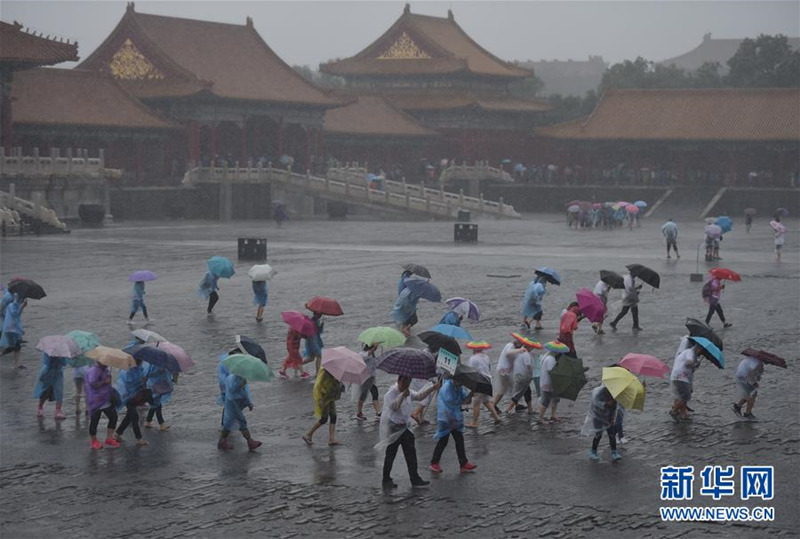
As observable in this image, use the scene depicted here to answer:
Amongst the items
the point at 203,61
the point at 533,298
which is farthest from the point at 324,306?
the point at 203,61

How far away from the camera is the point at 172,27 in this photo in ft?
Answer: 219

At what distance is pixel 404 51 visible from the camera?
268 feet

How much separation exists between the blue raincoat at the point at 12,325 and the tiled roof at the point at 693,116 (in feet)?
182

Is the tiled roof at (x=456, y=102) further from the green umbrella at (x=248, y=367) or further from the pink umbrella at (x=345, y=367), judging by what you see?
the green umbrella at (x=248, y=367)

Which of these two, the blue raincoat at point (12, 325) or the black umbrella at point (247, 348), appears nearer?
the black umbrella at point (247, 348)

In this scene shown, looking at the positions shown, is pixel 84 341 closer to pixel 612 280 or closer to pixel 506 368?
pixel 506 368

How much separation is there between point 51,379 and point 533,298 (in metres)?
9.67

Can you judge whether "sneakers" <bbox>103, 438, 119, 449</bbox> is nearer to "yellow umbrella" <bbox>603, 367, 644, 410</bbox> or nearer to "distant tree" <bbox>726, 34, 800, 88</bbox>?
"yellow umbrella" <bbox>603, 367, 644, 410</bbox>

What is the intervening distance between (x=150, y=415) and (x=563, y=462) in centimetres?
497

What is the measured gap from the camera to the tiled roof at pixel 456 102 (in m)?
78.4

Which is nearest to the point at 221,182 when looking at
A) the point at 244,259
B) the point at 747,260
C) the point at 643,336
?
the point at 244,259

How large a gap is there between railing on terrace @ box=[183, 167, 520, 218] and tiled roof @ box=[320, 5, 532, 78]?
1749cm

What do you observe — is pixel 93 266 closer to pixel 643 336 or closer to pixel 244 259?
pixel 244 259

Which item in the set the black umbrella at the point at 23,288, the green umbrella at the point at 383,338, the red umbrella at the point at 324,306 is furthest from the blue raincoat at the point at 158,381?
the black umbrella at the point at 23,288
